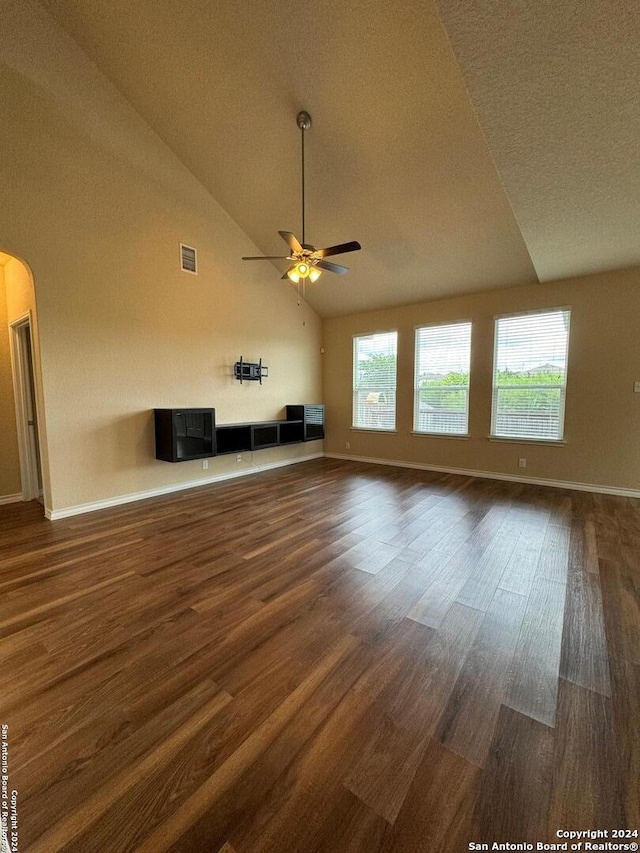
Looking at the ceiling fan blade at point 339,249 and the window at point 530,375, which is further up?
the ceiling fan blade at point 339,249

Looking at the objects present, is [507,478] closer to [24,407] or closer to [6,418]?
[24,407]

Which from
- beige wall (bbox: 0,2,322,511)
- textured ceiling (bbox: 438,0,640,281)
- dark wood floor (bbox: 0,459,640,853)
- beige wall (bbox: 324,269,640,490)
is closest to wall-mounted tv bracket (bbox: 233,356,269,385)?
beige wall (bbox: 0,2,322,511)

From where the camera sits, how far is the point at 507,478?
5.43 m

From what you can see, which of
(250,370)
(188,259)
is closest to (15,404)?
(188,259)

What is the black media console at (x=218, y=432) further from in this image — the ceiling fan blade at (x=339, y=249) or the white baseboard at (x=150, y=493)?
the ceiling fan blade at (x=339, y=249)

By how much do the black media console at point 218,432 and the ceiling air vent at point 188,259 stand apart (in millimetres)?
1978

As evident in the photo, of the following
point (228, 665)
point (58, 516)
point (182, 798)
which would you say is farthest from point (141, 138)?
point (182, 798)

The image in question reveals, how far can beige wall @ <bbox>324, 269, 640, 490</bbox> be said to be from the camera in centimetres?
454

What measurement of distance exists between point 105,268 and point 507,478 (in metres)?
6.16

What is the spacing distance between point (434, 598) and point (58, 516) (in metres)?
3.84

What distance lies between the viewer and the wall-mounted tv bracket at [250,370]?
5.56 metres

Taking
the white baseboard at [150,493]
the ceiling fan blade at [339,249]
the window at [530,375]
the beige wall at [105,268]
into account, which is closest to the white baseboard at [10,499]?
the white baseboard at [150,493]

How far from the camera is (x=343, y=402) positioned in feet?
23.6

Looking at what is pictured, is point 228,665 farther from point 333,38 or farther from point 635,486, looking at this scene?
point 635,486
